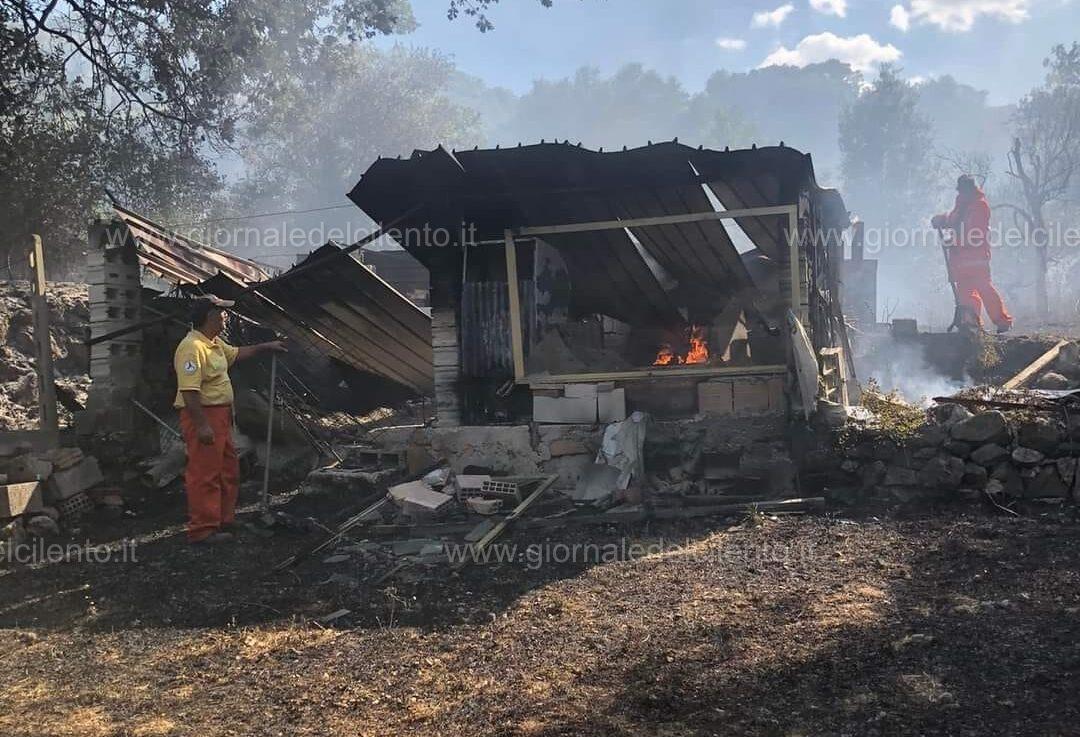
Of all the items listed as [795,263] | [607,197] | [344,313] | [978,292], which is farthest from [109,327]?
[978,292]

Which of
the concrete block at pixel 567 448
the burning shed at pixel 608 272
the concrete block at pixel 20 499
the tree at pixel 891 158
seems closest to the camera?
the concrete block at pixel 20 499

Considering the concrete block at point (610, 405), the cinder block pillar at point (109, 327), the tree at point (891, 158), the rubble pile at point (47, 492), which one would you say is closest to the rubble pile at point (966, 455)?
the concrete block at point (610, 405)

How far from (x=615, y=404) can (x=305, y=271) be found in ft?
12.4

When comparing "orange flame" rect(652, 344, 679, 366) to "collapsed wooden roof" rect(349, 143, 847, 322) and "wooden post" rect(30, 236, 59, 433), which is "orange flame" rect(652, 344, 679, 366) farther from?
"wooden post" rect(30, 236, 59, 433)

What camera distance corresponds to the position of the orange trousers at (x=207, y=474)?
21.4 feet

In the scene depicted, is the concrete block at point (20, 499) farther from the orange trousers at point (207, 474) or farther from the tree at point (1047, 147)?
the tree at point (1047, 147)

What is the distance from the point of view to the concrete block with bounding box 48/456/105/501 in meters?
7.42

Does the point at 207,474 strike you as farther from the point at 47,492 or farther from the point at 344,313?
the point at 344,313

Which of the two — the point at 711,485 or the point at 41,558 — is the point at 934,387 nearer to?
the point at 711,485

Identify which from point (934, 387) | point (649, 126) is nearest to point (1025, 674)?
point (934, 387)

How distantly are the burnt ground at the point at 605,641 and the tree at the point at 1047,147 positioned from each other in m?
27.0

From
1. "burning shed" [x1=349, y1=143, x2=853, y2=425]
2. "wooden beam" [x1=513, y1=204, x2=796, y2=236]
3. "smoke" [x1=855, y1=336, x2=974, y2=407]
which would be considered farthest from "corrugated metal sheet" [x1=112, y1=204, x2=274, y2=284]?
"smoke" [x1=855, y1=336, x2=974, y2=407]

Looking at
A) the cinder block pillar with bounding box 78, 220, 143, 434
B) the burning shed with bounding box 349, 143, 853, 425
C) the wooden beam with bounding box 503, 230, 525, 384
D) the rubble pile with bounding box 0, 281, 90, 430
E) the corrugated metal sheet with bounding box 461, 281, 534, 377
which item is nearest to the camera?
the burning shed with bounding box 349, 143, 853, 425

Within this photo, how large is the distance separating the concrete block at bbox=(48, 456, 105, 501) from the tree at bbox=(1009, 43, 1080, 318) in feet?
98.3
